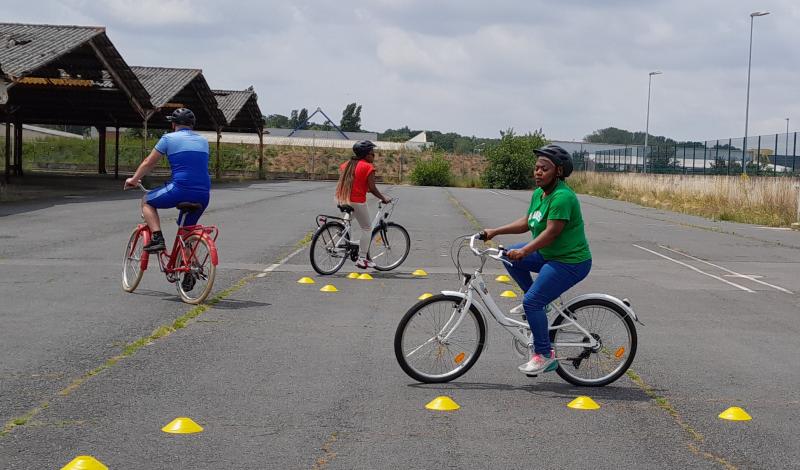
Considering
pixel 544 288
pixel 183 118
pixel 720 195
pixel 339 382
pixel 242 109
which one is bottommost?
pixel 339 382

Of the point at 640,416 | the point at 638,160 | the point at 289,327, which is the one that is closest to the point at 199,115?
the point at 638,160

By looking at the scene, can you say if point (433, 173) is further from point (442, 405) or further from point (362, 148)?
point (442, 405)

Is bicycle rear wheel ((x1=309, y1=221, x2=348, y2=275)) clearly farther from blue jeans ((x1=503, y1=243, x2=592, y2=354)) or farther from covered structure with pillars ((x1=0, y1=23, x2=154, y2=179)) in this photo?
covered structure with pillars ((x1=0, y1=23, x2=154, y2=179))

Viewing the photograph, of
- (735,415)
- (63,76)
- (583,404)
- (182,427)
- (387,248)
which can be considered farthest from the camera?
(63,76)

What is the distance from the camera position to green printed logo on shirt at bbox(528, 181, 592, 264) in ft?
21.0

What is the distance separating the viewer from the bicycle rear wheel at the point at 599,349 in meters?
6.74

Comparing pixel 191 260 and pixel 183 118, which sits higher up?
pixel 183 118

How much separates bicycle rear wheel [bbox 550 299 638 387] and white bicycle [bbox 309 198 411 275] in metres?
5.93

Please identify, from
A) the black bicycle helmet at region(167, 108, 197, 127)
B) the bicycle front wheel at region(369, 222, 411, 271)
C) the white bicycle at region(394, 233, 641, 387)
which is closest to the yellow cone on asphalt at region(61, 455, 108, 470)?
the white bicycle at region(394, 233, 641, 387)

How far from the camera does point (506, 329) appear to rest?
6750 millimetres

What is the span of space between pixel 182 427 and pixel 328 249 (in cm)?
750

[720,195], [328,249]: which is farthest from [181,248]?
[720,195]

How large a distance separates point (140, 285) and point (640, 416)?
6643 mm

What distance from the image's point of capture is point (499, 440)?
5293mm
